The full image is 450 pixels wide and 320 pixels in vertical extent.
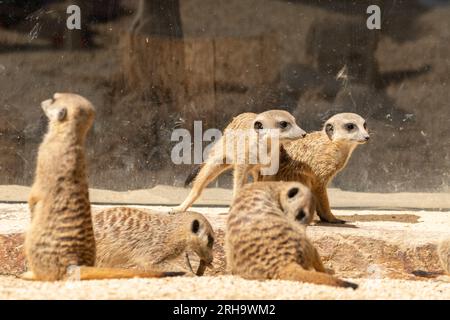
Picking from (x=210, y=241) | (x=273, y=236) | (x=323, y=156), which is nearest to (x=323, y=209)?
(x=323, y=156)

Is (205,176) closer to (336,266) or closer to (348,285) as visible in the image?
(336,266)

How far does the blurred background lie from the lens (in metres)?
8.11

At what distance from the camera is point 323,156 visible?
6.60 metres

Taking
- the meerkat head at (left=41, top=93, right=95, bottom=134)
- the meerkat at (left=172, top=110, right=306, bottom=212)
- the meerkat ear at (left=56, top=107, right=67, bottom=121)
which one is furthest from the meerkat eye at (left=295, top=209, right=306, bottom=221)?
the meerkat at (left=172, top=110, right=306, bottom=212)

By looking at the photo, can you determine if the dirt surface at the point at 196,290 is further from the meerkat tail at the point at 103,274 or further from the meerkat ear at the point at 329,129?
the meerkat ear at the point at 329,129

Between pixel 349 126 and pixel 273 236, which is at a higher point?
pixel 349 126

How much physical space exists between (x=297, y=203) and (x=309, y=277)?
1.88 ft

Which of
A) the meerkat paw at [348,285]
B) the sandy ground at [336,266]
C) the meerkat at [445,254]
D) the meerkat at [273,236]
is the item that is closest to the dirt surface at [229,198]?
the sandy ground at [336,266]

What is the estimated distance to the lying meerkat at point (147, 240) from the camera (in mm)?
5090

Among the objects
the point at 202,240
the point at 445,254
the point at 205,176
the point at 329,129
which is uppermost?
the point at 329,129

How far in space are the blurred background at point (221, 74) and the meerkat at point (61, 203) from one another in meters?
3.98

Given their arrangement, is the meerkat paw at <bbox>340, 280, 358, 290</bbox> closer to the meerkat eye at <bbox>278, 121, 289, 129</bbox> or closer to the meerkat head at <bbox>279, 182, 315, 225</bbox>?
the meerkat head at <bbox>279, 182, 315, 225</bbox>

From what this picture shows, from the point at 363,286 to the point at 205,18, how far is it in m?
4.50

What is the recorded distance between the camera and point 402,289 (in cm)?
410
